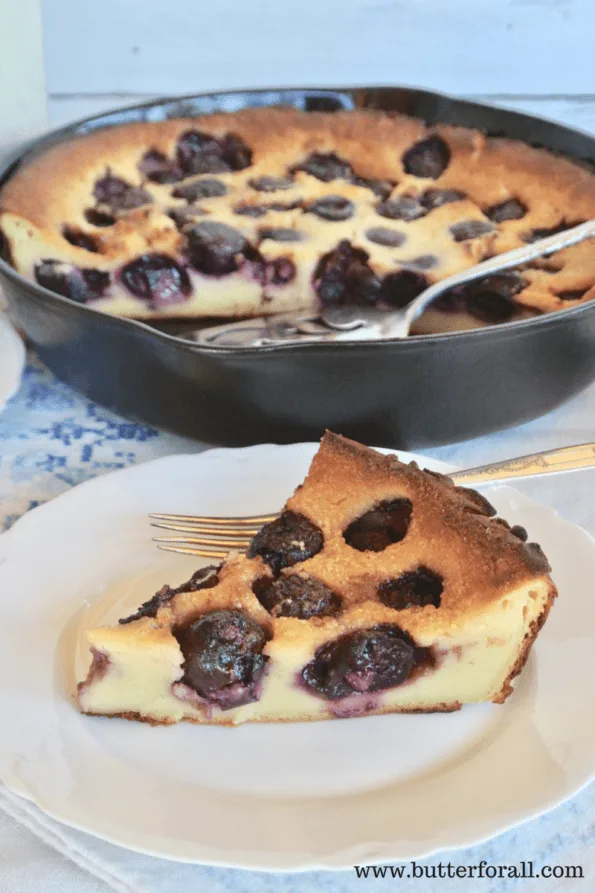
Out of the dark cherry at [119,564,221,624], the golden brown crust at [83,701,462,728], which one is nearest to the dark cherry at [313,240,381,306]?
the dark cherry at [119,564,221,624]

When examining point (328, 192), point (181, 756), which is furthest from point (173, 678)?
point (328, 192)

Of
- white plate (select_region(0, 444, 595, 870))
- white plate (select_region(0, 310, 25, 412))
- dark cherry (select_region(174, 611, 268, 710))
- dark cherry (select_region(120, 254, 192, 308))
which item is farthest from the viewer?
dark cherry (select_region(120, 254, 192, 308))

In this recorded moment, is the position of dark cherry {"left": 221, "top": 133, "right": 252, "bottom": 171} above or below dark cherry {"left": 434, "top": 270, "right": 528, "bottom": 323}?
above

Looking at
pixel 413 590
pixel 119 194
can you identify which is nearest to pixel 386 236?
pixel 119 194

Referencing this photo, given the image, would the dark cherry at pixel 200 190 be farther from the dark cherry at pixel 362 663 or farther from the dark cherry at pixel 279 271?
the dark cherry at pixel 362 663

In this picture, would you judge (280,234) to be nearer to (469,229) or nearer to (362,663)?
(469,229)

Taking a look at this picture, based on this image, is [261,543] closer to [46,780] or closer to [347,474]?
[347,474]

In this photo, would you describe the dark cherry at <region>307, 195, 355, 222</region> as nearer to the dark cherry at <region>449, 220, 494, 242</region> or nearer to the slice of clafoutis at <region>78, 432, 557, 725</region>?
the dark cherry at <region>449, 220, 494, 242</region>
